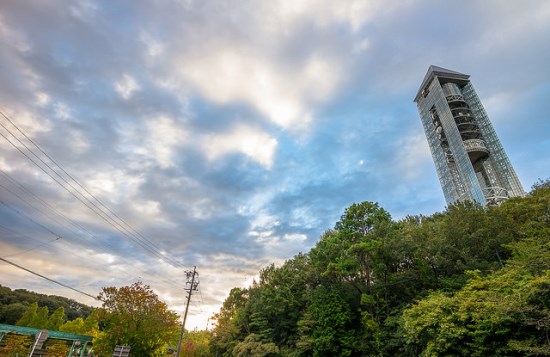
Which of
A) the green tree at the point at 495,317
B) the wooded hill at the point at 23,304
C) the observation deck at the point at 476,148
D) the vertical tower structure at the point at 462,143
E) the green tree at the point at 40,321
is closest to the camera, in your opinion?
the green tree at the point at 495,317

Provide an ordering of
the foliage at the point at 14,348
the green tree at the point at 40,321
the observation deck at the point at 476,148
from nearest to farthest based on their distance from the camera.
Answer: the foliage at the point at 14,348, the green tree at the point at 40,321, the observation deck at the point at 476,148

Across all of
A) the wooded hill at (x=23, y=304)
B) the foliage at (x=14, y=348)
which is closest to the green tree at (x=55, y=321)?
the wooded hill at (x=23, y=304)

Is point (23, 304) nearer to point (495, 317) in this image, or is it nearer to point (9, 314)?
point (9, 314)

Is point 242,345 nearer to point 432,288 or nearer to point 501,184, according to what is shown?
point 432,288

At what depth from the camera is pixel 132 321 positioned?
883 inches

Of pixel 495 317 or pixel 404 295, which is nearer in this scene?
pixel 495 317

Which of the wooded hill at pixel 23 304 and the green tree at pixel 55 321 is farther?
the wooded hill at pixel 23 304

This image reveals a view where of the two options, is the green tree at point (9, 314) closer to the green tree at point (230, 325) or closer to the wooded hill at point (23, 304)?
the wooded hill at point (23, 304)

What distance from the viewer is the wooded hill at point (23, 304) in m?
54.4

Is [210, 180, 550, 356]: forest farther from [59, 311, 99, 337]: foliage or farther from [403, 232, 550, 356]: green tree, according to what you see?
[59, 311, 99, 337]: foliage

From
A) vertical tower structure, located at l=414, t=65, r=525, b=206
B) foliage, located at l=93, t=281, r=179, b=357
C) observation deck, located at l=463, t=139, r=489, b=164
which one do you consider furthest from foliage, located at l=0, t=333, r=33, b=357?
observation deck, located at l=463, t=139, r=489, b=164

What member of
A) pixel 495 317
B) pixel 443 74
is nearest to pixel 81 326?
pixel 495 317

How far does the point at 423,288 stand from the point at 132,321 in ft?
81.0

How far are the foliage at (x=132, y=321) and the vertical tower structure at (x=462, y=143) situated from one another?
150 feet
